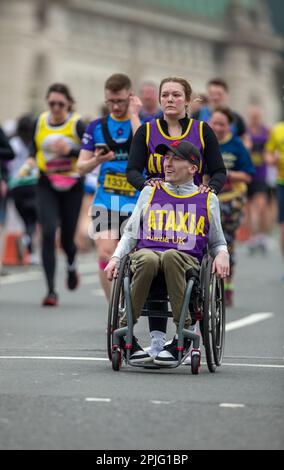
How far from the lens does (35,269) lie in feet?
64.1

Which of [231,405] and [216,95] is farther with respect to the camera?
[216,95]

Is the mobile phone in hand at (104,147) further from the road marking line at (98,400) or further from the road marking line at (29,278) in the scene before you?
the road marking line at (29,278)

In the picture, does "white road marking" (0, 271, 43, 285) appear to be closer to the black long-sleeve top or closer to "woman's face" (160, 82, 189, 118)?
the black long-sleeve top

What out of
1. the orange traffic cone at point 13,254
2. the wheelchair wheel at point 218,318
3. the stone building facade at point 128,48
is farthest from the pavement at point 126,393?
the stone building facade at point 128,48

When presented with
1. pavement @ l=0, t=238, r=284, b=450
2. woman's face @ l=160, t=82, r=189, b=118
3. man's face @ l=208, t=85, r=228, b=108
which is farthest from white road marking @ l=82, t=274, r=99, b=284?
woman's face @ l=160, t=82, r=189, b=118

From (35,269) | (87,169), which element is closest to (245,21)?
(35,269)

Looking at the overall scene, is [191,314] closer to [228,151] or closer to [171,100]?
[171,100]

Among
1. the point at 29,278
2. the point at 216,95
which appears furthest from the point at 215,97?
the point at 29,278

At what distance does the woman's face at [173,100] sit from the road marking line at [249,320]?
283 centimetres

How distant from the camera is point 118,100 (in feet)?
35.2

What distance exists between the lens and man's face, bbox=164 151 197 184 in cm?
860

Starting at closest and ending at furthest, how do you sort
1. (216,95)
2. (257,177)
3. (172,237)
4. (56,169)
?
(172,237) → (56,169) → (216,95) → (257,177)

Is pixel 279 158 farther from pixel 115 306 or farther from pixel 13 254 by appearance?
pixel 115 306

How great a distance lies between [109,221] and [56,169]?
264 centimetres
